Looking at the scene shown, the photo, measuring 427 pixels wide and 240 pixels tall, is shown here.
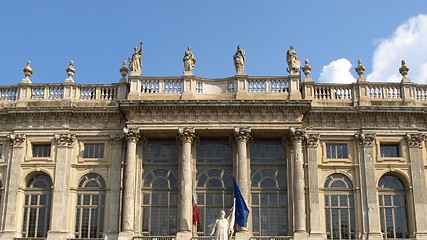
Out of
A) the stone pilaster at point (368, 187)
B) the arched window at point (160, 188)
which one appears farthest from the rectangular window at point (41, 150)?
the stone pilaster at point (368, 187)

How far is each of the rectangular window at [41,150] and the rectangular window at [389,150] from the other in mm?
16939

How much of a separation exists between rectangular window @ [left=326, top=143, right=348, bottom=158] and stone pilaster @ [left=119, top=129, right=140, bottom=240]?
A: 31.5 ft

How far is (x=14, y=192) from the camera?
101ft

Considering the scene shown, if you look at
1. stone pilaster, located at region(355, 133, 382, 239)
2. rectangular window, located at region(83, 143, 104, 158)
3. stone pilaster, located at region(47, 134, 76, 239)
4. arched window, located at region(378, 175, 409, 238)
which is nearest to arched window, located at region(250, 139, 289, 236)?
stone pilaster, located at region(355, 133, 382, 239)

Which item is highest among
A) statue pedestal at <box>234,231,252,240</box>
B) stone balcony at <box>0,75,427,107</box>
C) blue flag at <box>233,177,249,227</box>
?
stone balcony at <box>0,75,427,107</box>

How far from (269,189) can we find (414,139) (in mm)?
7714

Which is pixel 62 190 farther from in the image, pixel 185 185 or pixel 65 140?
pixel 185 185

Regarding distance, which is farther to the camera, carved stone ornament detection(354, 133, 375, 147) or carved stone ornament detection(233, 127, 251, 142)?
carved stone ornament detection(354, 133, 375, 147)

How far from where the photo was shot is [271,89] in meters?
32.3

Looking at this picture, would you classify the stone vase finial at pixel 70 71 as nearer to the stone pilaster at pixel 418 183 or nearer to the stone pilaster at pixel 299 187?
the stone pilaster at pixel 299 187

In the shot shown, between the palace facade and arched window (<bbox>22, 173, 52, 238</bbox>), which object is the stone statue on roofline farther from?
arched window (<bbox>22, 173, 52, 238</bbox>)

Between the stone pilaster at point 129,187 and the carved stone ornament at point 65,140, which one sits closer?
the stone pilaster at point 129,187

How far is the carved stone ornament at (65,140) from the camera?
31.6m

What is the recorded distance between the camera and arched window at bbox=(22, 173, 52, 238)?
30.9 meters
